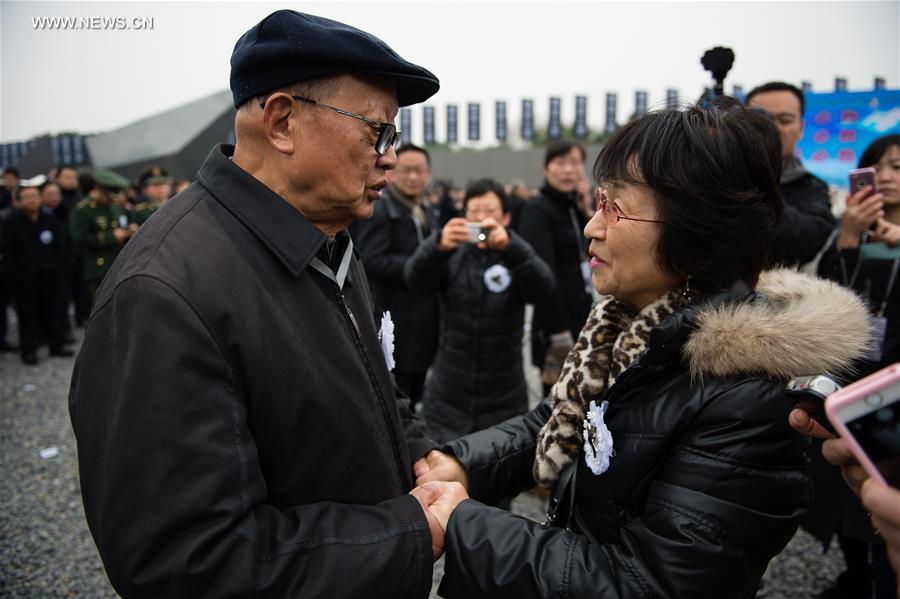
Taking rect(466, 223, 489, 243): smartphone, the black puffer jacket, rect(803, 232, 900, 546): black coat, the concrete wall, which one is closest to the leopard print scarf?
the black puffer jacket

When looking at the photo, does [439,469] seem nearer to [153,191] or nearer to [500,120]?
[153,191]

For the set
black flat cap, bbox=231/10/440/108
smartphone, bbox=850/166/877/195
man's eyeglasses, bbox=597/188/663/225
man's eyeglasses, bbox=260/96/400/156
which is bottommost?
man's eyeglasses, bbox=597/188/663/225

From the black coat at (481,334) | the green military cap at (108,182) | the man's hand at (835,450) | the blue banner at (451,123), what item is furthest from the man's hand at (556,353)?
the blue banner at (451,123)

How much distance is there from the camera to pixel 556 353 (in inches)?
157

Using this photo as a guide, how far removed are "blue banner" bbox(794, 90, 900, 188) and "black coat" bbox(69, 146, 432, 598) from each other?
6.40 metres

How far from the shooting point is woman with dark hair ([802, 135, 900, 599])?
2729mm

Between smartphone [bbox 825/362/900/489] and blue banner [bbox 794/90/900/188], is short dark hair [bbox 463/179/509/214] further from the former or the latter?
blue banner [bbox 794/90/900/188]

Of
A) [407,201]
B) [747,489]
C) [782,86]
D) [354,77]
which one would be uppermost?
[782,86]

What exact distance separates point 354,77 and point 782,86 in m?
3.21

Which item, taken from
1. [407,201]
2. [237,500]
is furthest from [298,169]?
[407,201]

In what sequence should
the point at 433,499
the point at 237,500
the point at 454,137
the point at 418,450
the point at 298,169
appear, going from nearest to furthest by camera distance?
the point at 237,500 → the point at 298,169 → the point at 433,499 → the point at 418,450 → the point at 454,137

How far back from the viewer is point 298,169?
1419mm

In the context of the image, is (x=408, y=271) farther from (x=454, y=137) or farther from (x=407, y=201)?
(x=454, y=137)

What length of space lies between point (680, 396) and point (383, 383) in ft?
Result: 2.65
